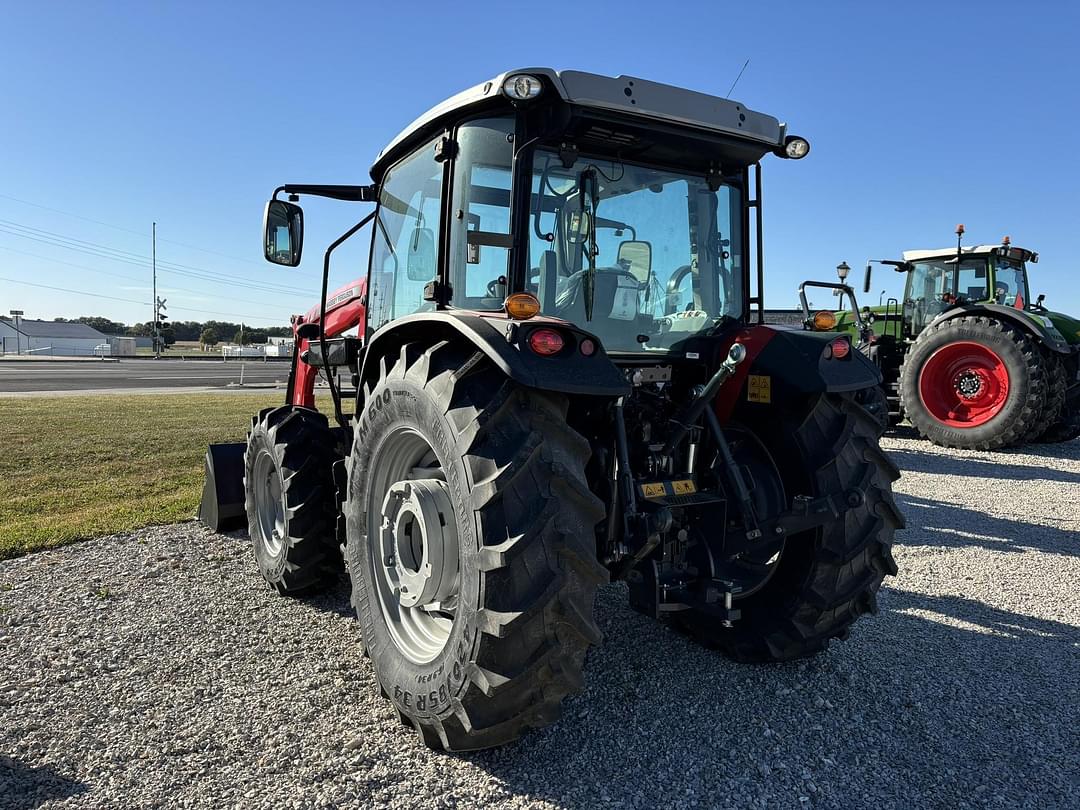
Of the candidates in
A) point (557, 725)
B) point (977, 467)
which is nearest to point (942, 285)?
point (977, 467)

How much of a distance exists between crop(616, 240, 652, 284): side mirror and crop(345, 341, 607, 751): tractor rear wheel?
88 centimetres

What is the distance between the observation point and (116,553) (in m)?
4.79

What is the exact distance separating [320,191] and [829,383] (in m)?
2.95

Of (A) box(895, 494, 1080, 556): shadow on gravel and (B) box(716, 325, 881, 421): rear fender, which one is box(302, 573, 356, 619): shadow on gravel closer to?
(B) box(716, 325, 881, 421): rear fender

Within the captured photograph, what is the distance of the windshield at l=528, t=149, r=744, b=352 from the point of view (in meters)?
2.79

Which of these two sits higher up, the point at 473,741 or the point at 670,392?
the point at 670,392

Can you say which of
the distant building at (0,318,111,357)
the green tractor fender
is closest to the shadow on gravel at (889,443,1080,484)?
the green tractor fender

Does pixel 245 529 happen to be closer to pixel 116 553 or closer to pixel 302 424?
pixel 116 553

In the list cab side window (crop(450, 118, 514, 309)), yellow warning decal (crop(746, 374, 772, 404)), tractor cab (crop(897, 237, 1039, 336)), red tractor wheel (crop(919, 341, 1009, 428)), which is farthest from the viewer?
tractor cab (crop(897, 237, 1039, 336))

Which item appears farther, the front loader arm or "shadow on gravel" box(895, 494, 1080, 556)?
"shadow on gravel" box(895, 494, 1080, 556)

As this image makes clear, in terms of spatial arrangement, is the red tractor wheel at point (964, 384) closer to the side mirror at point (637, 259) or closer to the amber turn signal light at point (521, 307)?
the side mirror at point (637, 259)

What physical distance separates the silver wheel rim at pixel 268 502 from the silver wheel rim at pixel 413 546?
4.95ft

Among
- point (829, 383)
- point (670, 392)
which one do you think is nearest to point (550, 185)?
point (670, 392)

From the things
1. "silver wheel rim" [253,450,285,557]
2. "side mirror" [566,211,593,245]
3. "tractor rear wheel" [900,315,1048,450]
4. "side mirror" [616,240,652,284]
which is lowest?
"silver wheel rim" [253,450,285,557]
